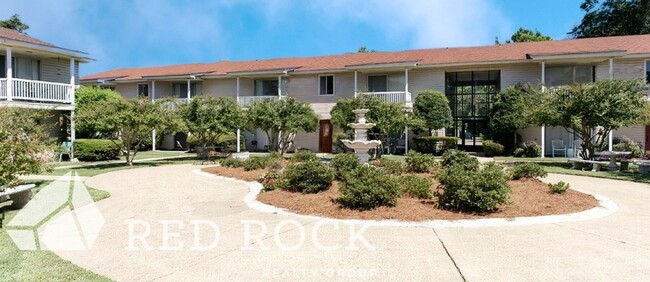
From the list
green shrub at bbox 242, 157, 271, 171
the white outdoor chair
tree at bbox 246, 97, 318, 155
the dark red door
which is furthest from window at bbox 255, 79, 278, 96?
the white outdoor chair

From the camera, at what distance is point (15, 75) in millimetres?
23016

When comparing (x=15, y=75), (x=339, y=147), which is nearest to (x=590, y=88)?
(x=339, y=147)

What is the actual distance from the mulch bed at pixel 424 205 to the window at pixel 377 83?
19247 millimetres

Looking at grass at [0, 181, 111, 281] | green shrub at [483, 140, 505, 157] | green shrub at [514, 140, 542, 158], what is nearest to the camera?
grass at [0, 181, 111, 281]

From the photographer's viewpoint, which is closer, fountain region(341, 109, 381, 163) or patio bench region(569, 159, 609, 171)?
fountain region(341, 109, 381, 163)

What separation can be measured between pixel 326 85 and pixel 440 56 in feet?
27.0

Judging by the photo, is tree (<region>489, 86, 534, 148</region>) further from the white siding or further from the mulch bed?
the white siding

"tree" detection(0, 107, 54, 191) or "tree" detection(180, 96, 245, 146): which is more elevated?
"tree" detection(180, 96, 245, 146)

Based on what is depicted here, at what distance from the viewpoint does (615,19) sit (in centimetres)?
3956

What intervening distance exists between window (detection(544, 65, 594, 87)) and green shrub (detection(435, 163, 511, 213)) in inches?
807

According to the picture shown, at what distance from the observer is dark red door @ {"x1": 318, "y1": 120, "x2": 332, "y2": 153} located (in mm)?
30953

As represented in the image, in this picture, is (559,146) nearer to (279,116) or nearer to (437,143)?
(437,143)

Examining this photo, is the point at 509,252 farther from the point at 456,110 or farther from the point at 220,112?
the point at 456,110

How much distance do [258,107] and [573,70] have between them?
18.9m
